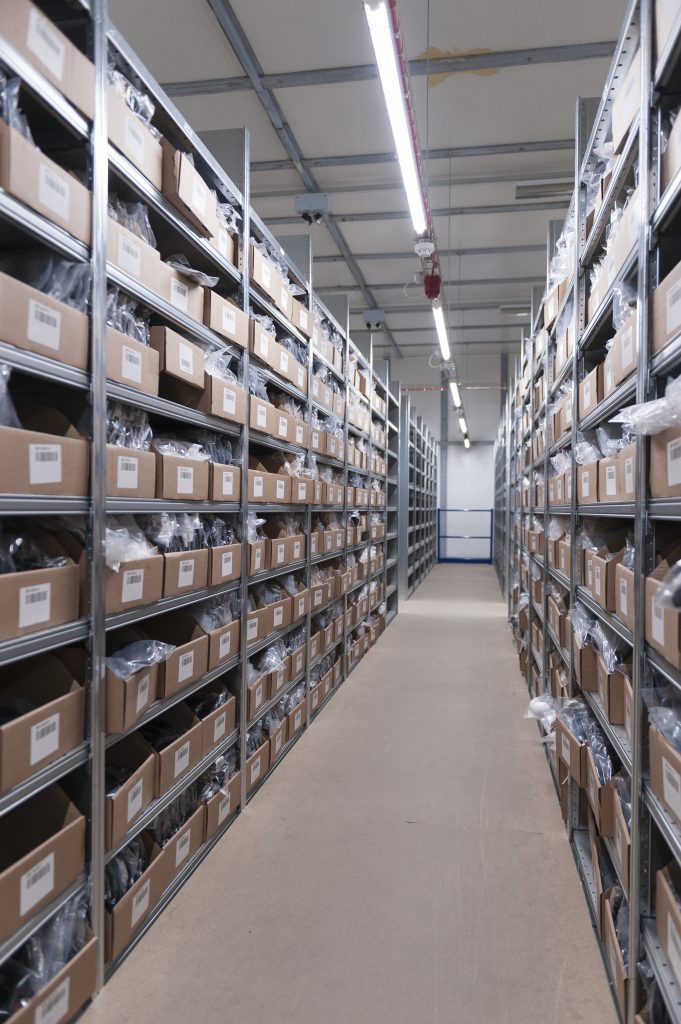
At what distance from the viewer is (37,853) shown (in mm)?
1467

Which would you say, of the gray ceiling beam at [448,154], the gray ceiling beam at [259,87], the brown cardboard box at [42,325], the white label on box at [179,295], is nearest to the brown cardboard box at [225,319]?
the white label on box at [179,295]

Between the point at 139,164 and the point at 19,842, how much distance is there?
194 centimetres

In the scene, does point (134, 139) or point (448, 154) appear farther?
point (448, 154)

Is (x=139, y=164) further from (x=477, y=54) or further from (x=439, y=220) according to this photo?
(x=439, y=220)

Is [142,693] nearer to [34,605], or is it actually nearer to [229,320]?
[34,605]

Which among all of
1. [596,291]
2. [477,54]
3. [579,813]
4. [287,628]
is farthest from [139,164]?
[477,54]

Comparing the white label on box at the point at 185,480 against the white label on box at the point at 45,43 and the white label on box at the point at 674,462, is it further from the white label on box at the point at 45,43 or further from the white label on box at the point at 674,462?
the white label on box at the point at 674,462

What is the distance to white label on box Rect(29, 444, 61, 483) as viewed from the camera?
145cm

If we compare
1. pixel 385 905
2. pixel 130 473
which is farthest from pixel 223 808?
pixel 130 473

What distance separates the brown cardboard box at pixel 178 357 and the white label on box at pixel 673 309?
4.66 ft

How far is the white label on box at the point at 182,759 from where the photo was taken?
2.15 meters

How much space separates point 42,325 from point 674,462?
55.8 inches

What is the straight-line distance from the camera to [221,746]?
8.44 ft

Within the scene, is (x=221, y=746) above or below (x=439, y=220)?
below
